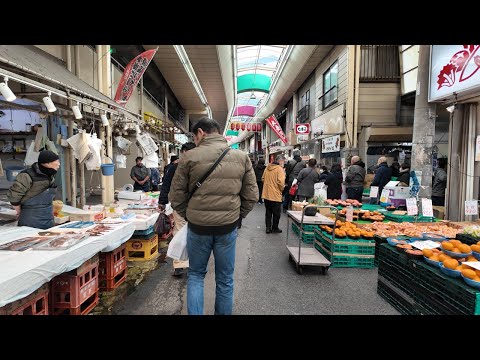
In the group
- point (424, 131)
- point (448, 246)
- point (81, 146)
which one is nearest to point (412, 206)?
point (424, 131)

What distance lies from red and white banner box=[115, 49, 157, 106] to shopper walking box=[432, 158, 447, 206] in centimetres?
817

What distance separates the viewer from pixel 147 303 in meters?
3.39

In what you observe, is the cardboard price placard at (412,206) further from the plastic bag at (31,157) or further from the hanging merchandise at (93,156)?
the plastic bag at (31,157)

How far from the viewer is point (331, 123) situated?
11.8m

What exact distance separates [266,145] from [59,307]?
27.6 metres

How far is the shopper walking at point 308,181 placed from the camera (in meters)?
8.09

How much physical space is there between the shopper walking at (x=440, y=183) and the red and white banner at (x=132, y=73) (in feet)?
26.8

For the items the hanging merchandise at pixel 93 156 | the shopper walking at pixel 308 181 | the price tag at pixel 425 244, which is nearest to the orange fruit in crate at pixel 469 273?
the price tag at pixel 425 244

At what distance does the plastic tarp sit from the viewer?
1997 millimetres

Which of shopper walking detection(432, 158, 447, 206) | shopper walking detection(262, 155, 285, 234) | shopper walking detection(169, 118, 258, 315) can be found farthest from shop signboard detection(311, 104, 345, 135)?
shopper walking detection(169, 118, 258, 315)

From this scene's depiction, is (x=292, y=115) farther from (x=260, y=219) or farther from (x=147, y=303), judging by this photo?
(x=147, y=303)

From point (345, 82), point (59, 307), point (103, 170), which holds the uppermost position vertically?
point (345, 82)

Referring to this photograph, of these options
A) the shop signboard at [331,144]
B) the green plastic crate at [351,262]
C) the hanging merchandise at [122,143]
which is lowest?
the green plastic crate at [351,262]
